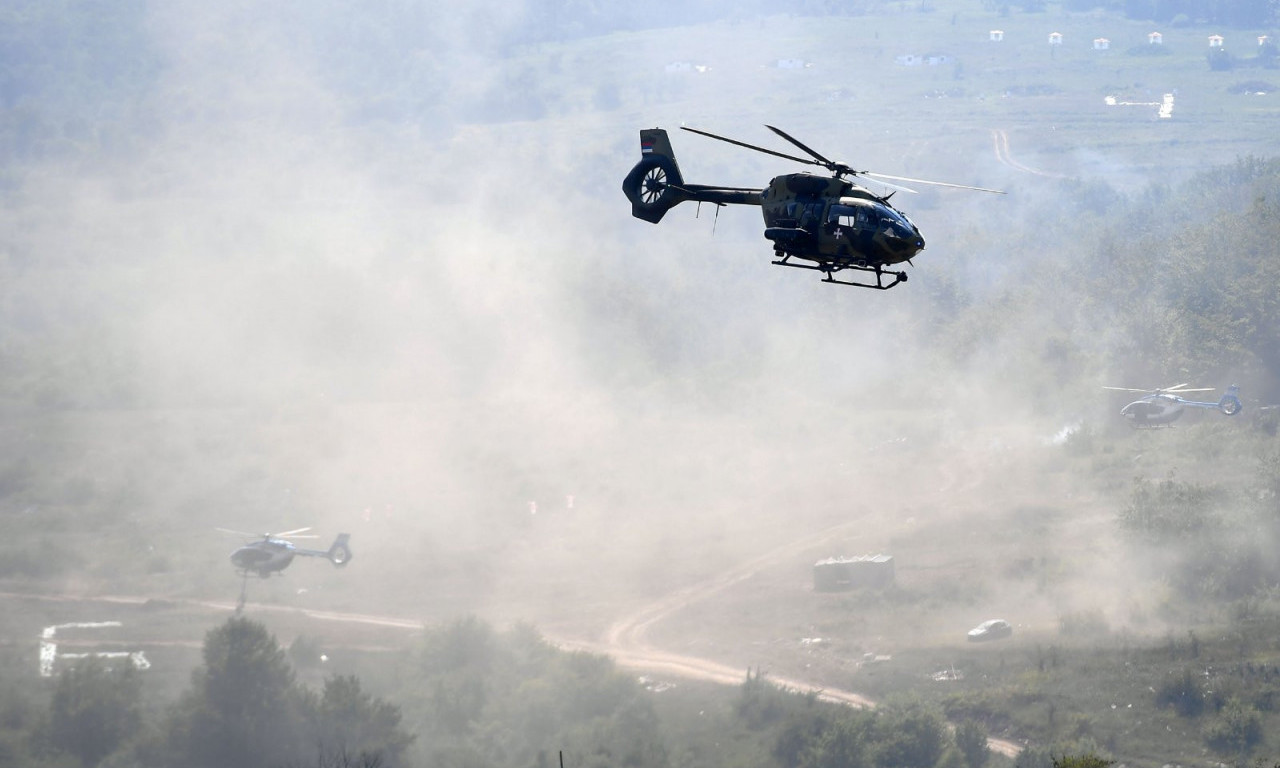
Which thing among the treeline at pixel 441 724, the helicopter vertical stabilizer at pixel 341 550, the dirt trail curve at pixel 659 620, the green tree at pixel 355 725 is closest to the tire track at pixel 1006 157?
the dirt trail curve at pixel 659 620

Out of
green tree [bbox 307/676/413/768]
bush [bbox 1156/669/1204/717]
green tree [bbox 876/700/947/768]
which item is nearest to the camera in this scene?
green tree [bbox 876/700/947/768]

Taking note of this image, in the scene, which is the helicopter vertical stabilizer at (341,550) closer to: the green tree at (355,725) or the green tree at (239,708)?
the green tree at (239,708)

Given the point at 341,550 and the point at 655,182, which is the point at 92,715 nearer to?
the point at 341,550

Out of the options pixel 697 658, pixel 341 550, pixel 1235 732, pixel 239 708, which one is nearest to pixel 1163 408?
pixel 1235 732

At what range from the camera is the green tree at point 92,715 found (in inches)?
1796

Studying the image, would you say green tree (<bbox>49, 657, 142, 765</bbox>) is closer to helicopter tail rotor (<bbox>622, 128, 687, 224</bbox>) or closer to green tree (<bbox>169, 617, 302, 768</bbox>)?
green tree (<bbox>169, 617, 302, 768</bbox>)

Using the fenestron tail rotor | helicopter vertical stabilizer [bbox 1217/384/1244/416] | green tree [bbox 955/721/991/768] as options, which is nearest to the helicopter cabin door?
the fenestron tail rotor

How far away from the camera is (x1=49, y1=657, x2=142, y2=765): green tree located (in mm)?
45625

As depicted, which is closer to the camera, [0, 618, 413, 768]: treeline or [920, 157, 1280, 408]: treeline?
[0, 618, 413, 768]: treeline

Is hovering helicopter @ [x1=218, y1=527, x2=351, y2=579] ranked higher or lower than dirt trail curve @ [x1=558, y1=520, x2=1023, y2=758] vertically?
higher

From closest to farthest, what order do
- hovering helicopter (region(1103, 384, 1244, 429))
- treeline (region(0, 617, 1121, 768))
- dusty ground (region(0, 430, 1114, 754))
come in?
treeline (region(0, 617, 1121, 768)) < dusty ground (region(0, 430, 1114, 754)) < hovering helicopter (region(1103, 384, 1244, 429))

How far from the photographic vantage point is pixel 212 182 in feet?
420

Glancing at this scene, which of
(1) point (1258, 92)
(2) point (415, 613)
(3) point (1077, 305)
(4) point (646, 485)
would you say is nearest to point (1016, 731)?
(2) point (415, 613)

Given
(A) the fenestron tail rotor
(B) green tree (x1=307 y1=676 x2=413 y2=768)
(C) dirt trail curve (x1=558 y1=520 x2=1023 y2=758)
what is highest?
(A) the fenestron tail rotor
